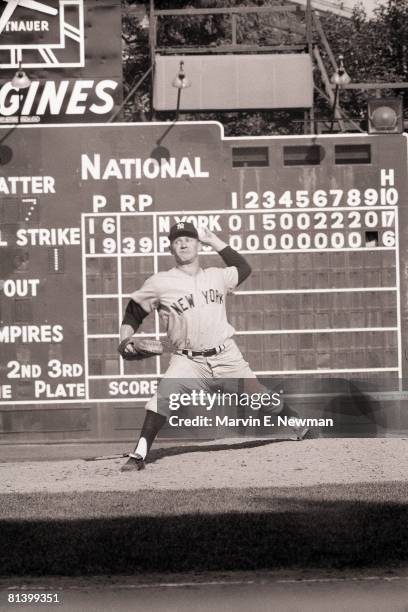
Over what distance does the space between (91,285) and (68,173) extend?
4.61 ft

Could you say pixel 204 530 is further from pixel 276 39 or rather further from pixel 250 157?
pixel 276 39

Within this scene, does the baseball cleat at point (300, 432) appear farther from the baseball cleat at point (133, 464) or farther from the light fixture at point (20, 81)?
the light fixture at point (20, 81)

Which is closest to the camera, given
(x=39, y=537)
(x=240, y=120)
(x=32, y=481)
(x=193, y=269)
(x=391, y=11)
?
(x=39, y=537)

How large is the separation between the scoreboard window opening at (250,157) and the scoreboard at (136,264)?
1.1 inches

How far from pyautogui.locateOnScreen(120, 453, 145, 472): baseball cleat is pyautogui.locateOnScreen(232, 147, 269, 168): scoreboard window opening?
3.90 meters

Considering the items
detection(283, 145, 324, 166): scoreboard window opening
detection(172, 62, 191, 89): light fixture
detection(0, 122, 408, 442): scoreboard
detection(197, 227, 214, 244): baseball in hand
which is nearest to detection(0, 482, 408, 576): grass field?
detection(0, 122, 408, 442): scoreboard

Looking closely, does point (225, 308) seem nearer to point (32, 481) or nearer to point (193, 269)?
point (193, 269)

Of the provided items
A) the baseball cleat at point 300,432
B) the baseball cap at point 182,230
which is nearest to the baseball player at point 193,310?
the baseball cap at point 182,230

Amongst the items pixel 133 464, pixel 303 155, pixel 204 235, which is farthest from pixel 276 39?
pixel 133 464

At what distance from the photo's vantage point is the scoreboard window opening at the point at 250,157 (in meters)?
16.0

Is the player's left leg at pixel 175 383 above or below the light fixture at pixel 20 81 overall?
below

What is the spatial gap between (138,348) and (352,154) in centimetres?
357

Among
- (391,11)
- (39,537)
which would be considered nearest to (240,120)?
(391,11)

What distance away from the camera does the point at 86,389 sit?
52.6 feet
